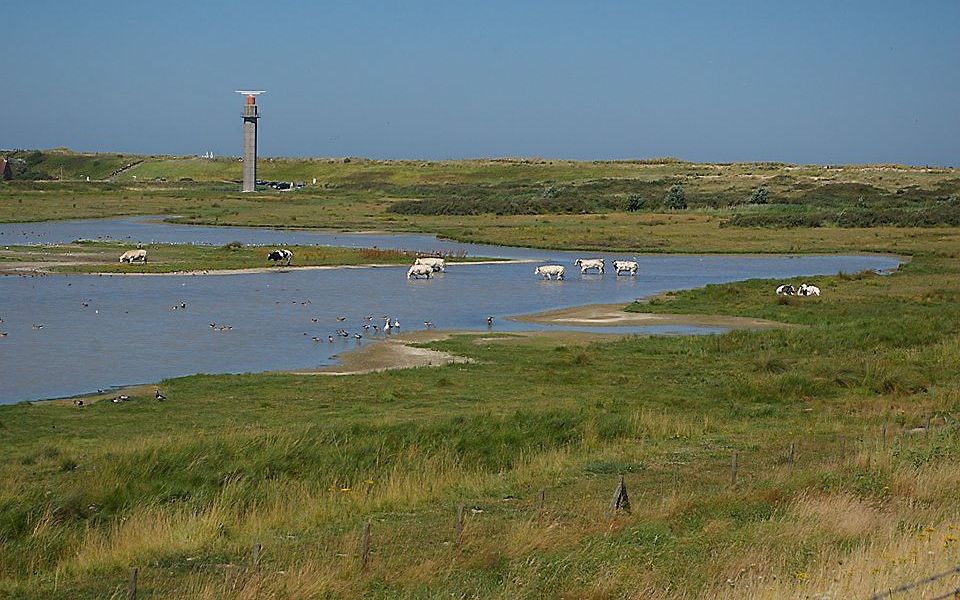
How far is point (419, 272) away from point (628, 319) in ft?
41.6

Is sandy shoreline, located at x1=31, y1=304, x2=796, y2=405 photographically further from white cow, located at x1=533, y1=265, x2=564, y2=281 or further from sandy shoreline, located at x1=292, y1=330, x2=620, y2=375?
white cow, located at x1=533, y1=265, x2=564, y2=281

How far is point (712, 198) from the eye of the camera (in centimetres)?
9738

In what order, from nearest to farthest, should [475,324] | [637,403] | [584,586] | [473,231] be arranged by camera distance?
1. [584,586]
2. [637,403]
3. [475,324]
4. [473,231]

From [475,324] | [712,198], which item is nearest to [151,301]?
[475,324]

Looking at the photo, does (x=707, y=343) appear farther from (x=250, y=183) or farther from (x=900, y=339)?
(x=250, y=183)

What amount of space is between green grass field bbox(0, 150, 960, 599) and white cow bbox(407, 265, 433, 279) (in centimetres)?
1676

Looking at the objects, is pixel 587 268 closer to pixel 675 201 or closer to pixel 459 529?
pixel 459 529

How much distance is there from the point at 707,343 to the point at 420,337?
644 cm

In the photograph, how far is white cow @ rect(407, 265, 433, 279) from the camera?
42.1 meters

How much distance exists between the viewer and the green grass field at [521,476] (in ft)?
26.9

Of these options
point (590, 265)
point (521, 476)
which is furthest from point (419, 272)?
point (521, 476)

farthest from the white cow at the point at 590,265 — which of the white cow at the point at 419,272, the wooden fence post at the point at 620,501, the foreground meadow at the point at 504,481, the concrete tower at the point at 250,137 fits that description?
the concrete tower at the point at 250,137

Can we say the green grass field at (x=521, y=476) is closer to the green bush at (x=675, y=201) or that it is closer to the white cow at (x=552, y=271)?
the white cow at (x=552, y=271)

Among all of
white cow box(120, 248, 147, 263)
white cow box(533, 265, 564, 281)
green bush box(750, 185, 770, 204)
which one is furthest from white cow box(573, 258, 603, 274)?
green bush box(750, 185, 770, 204)
